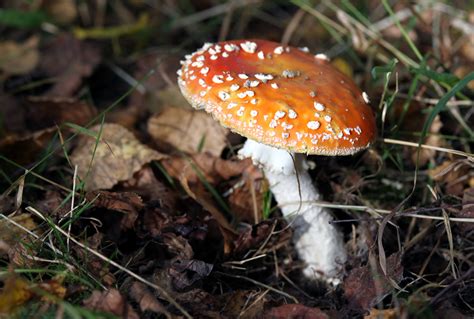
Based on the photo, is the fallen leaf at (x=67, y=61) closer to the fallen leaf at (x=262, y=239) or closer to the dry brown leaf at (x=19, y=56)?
the dry brown leaf at (x=19, y=56)

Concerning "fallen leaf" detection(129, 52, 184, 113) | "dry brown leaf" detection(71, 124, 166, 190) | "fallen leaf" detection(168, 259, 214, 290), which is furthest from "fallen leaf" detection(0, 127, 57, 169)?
"fallen leaf" detection(168, 259, 214, 290)

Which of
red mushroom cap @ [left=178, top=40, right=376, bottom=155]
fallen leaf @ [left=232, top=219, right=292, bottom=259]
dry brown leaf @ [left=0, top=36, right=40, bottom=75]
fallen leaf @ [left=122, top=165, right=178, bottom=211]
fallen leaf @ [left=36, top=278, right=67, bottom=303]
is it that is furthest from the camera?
dry brown leaf @ [left=0, top=36, right=40, bottom=75]

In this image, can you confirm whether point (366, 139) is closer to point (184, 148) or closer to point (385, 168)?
point (385, 168)

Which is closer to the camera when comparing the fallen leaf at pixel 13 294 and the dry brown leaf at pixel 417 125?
the fallen leaf at pixel 13 294

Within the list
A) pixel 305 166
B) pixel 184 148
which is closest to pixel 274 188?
pixel 305 166

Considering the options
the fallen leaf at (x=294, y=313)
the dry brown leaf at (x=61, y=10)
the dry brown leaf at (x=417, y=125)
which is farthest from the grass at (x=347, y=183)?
the fallen leaf at (x=294, y=313)

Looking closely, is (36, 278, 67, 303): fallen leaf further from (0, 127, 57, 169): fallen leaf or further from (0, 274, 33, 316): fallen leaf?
(0, 127, 57, 169): fallen leaf

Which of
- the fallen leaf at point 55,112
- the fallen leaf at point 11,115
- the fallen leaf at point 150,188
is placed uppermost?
the fallen leaf at point 150,188

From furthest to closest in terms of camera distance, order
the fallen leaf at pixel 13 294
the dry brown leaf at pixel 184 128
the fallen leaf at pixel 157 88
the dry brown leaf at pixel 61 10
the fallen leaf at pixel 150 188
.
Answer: the dry brown leaf at pixel 61 10 → the fallen leaf at pixel 157 88 → the dry brown leaf at pixel 184 128 → the fallen leaf at pixel 150 188 → the fallen leaf at pixel 13 294
